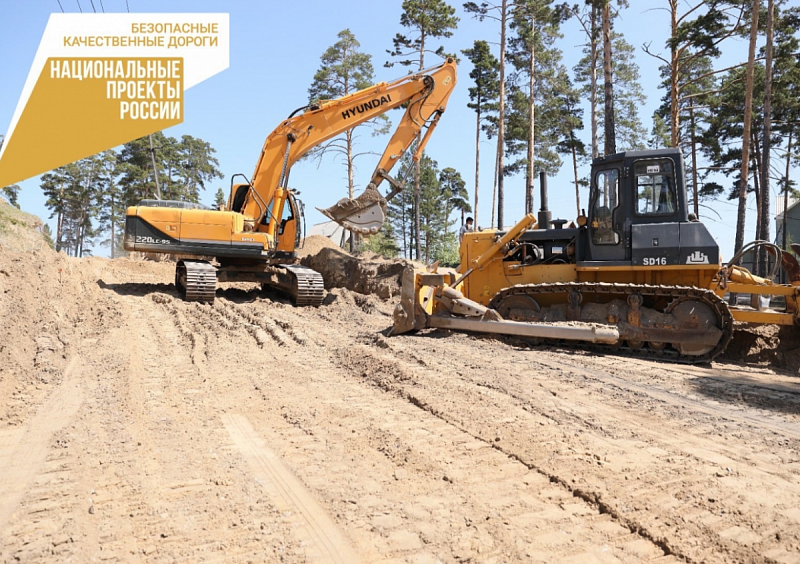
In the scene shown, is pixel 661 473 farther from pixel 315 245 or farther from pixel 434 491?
pixel 315 245

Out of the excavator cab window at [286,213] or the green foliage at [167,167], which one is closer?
the excavator cab window at [286,213]

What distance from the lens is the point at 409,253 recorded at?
49781 millimetres

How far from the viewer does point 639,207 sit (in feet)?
26.9

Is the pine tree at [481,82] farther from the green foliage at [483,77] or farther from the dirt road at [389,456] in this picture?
the dirt road at [389,456]

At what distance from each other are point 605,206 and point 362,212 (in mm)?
6140

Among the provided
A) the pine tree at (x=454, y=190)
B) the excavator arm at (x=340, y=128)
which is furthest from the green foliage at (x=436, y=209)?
the excavator arm at (x=340, y=128)

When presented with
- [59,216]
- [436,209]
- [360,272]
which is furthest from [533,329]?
[59,216]

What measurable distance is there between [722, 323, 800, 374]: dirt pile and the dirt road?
692 millimetres

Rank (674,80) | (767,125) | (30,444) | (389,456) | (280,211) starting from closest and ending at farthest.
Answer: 1. (389,456)
2. (30,444)
3. (280,211)
4. (767,125)
5. (674,80)

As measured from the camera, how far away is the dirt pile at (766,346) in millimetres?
7891

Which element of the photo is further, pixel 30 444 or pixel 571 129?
pixel 571 129

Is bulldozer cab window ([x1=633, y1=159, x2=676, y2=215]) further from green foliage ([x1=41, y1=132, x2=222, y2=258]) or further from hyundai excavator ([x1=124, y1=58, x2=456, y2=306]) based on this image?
green foliage ([x1=41, y1=132, x2=222, y2=258])

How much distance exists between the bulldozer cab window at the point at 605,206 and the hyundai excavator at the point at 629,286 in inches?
0.6

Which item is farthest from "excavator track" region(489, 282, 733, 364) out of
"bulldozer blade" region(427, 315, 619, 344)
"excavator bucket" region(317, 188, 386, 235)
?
"excavator bucket" region(317, 188, 386, 235)
